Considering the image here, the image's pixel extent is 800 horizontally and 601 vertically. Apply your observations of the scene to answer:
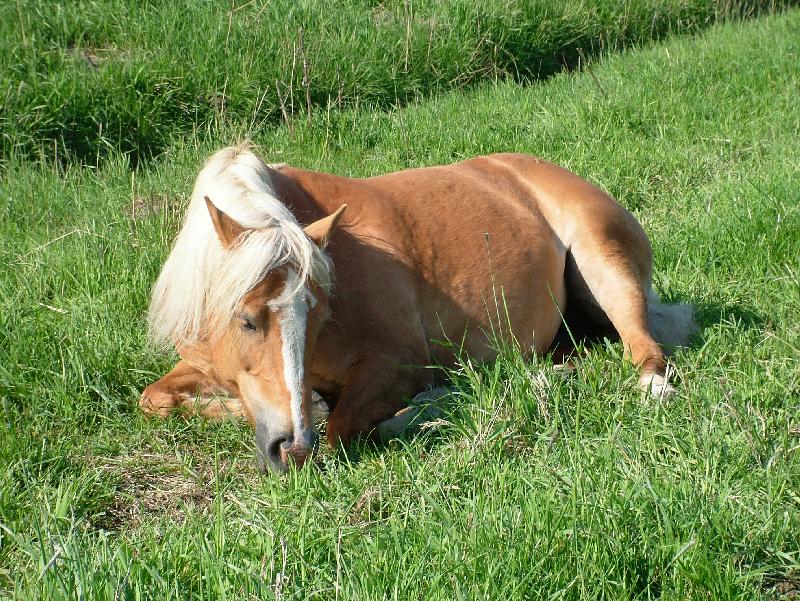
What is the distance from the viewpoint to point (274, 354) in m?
3.55

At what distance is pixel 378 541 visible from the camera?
2.82m

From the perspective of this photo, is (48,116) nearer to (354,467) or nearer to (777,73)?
(354,467)

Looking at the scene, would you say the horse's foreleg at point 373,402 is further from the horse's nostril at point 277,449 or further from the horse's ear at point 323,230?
the horse's ear at point 323,230

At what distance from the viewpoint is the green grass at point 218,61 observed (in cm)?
786

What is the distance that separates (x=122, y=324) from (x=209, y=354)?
3.48 feet

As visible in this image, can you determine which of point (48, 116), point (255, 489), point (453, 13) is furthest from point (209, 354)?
point (453, 13)

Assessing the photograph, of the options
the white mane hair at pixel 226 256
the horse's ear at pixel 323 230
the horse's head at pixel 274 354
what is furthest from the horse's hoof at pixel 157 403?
the horse's ear at pixel 323 230

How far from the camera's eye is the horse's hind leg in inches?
190

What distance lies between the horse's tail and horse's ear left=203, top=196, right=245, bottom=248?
91.3 inches

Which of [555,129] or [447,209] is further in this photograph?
[555,129]

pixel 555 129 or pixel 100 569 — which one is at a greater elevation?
pixel 100 569

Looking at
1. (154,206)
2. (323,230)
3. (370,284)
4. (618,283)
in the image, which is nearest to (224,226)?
(323,230)

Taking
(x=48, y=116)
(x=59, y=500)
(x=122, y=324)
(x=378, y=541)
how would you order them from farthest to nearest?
(x=48, y=116), (x=122, y=324), (x=59, y=500), (x=378, y=541)

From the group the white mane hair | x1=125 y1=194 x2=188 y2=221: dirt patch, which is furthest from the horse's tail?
x1=125 y1=194 x2=188 y2=221: dirt patch
